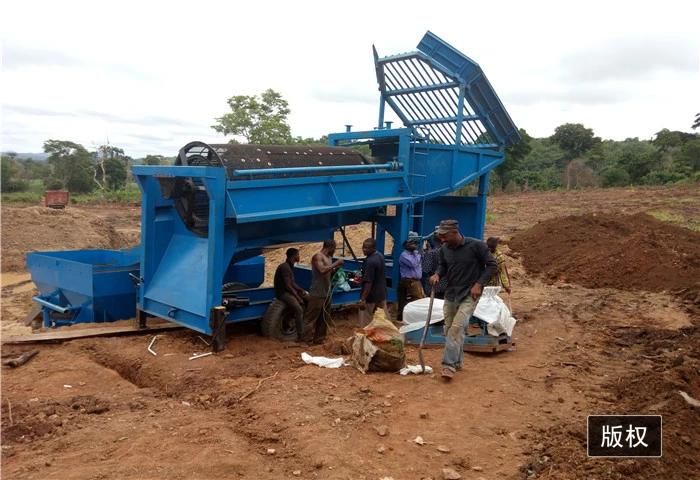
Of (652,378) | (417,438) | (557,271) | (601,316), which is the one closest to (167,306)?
(417,438)

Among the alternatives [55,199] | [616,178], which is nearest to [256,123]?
[55,199]

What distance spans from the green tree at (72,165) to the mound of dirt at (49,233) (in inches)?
772

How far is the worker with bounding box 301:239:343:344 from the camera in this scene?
7.05 metres

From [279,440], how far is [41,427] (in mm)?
1804

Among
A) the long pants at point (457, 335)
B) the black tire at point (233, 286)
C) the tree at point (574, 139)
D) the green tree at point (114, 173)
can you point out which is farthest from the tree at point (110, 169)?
the long pants at point (457, 335)

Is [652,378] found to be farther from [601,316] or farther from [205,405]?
[205,405]

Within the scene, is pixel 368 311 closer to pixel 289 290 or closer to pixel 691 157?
pixel 289 290

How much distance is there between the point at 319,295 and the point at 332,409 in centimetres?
238

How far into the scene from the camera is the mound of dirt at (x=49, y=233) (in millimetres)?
19266

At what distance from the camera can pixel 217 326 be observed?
20.7 ft

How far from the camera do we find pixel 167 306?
687 centimetres

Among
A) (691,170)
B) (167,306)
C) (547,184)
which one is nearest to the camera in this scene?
(167,306)

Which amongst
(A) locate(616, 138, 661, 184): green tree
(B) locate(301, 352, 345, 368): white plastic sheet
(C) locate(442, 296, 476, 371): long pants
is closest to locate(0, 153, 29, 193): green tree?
(B) locate(301, 352, 345, 368): white plastic sheet

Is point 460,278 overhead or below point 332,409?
overhead
